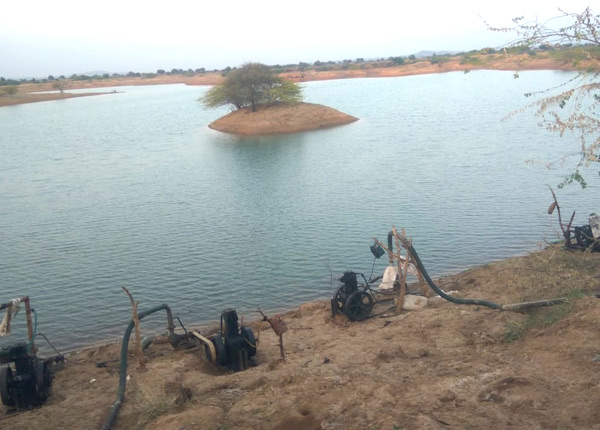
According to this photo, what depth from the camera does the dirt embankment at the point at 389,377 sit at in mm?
8156

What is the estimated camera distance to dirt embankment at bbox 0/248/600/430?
321 inches

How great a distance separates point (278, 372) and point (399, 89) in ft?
276

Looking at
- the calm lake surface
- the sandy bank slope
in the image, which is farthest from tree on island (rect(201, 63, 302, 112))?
the calm lake surface

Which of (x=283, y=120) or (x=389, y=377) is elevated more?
(x=283, y=120)

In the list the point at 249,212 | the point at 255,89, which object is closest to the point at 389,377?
the point at 249,212

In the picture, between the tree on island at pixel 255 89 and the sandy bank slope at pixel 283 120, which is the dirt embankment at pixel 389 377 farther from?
the tree on island at pixel 255 89

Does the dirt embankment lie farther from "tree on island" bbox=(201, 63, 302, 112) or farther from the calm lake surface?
"tree on island" bbox=(201, 63, 302, 112)

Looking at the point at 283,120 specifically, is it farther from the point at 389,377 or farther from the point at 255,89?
the point at 389,377

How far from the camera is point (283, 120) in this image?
184 ft

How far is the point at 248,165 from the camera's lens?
3947 centimetres

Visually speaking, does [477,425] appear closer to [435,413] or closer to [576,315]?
[435,413]

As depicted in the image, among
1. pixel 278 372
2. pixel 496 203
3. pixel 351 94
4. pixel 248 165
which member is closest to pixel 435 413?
pixel 278 372

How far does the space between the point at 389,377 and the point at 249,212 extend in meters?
17.7

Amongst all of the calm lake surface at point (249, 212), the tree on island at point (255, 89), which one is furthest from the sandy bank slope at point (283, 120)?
the calm lake surface at point (249, 212)
